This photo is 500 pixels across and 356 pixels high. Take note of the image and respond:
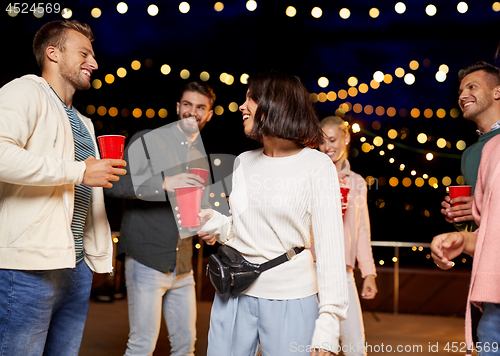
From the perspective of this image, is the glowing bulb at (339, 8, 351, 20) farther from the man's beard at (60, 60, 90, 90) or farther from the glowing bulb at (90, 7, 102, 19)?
the man's beard at (60, 60, 90, 90)

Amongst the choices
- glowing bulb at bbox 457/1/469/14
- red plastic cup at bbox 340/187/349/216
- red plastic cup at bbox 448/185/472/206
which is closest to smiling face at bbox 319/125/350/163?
red plastic cup at bbox 340/187/349/216

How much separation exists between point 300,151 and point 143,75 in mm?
4219

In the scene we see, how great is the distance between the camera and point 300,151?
4.55 feet

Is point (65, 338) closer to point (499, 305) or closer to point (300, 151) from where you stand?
point (300, 151)

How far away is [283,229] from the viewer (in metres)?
1.30

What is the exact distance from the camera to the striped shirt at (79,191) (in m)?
1.55

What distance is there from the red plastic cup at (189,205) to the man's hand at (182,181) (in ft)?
0.15

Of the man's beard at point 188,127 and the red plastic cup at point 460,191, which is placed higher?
the man's beard at point 188,127

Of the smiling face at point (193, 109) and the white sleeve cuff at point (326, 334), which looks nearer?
the white sleeve cuff at point (326, 334)

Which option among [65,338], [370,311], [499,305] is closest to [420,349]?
[370,311]

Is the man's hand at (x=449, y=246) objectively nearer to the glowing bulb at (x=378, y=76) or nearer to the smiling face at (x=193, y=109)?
the smiling face at (x=193, y=109)

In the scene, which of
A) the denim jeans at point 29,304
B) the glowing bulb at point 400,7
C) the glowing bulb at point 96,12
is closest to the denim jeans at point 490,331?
the denim jeans at point 29,304

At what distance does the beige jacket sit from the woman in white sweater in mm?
485

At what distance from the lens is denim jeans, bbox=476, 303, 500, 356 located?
1.19m
